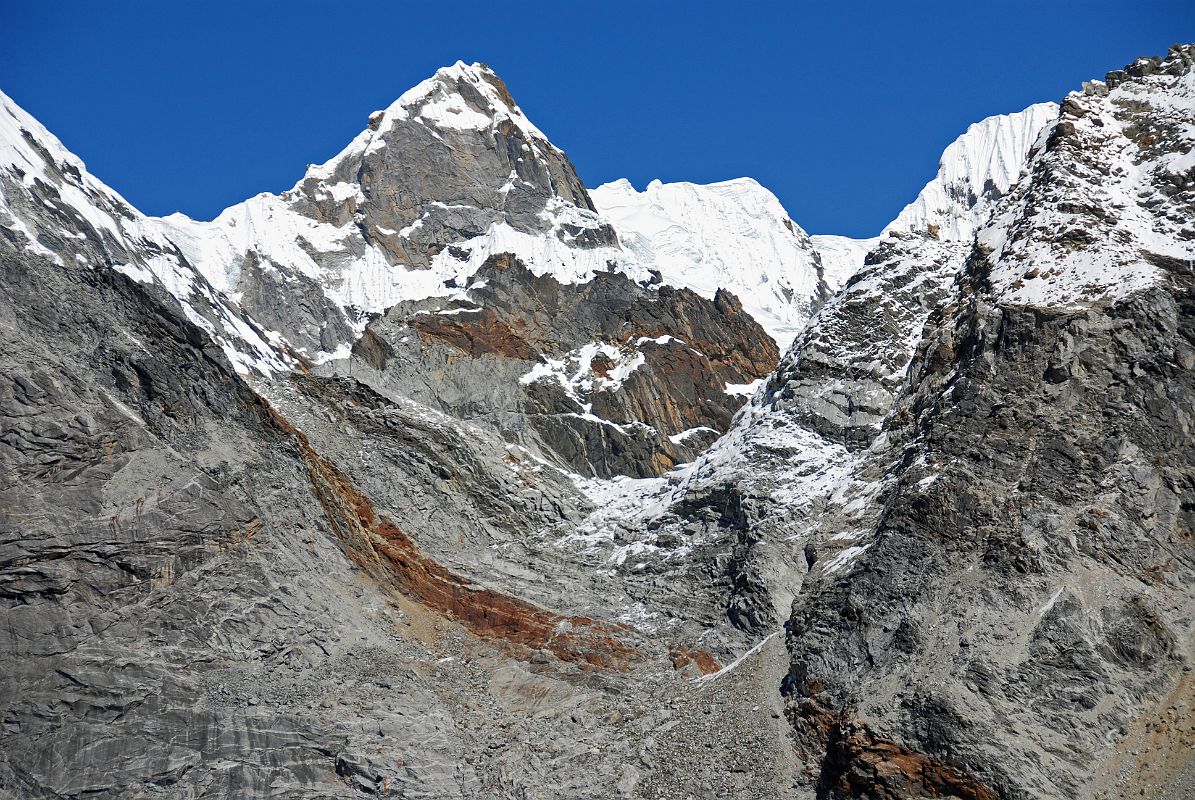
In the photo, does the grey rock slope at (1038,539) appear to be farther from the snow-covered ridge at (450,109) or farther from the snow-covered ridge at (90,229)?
the snow-covered ridge at (450,109)

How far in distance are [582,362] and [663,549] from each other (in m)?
42.9

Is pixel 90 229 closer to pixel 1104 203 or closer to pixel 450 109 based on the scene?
pixel 450 109

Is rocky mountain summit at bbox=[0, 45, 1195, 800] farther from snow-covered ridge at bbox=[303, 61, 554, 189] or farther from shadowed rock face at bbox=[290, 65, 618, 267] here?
snow-covered ridge at bbox=[303, 61, 554, 189]

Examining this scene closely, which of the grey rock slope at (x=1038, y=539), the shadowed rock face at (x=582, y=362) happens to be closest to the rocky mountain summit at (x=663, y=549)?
the grey rock slope at (x=1038, y=539)

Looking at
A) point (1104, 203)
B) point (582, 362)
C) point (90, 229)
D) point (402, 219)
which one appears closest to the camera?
point (1104, 203)

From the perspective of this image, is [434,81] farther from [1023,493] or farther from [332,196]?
[1023,493]

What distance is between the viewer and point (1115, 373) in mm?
82438

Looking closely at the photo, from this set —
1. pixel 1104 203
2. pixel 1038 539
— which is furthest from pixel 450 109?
pixel 1038 539

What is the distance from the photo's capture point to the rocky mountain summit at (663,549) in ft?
234

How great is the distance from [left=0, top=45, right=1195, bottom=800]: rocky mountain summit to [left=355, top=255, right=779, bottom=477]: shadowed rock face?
Answer: 2169 millimetres

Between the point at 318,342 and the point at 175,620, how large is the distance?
310ft

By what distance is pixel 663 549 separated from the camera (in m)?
100

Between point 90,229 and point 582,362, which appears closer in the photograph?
point 90,229

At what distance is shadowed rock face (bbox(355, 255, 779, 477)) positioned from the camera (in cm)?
12850
